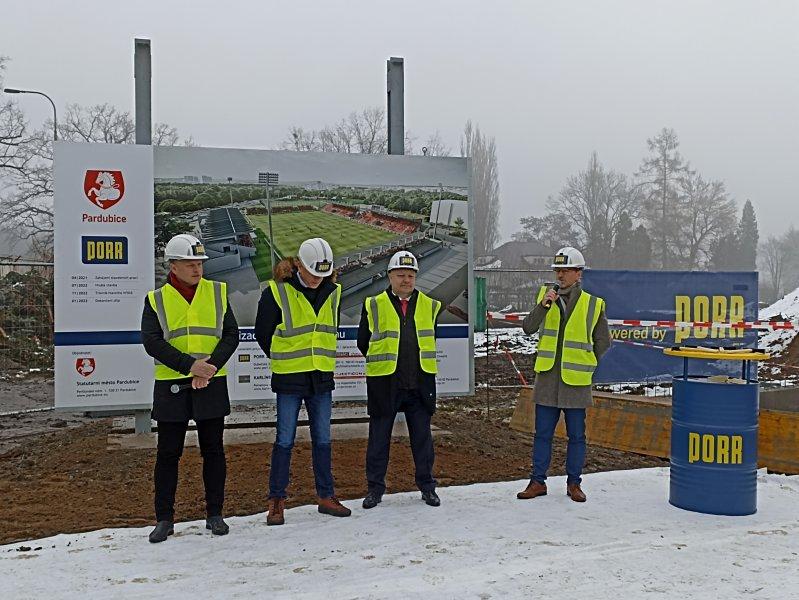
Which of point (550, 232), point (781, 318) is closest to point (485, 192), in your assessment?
point (550, 232)

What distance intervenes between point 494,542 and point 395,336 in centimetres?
180

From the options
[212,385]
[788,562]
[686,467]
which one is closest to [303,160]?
[212,385]

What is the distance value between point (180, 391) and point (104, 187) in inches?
151

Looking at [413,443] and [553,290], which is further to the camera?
[553,290]

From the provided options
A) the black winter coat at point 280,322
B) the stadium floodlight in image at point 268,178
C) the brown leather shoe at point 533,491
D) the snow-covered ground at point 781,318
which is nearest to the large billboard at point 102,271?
the stadium floodlight in image at point 268,178

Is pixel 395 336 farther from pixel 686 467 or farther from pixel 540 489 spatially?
pixel 686 467

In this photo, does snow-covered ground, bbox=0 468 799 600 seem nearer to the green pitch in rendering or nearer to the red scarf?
the red scarf

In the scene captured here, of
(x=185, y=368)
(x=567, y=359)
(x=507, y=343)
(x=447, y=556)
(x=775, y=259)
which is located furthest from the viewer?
(x=775, y=259)

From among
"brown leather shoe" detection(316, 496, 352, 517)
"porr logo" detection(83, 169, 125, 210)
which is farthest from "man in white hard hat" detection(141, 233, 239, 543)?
"porr logo" detection(83, 169, 125, 210)

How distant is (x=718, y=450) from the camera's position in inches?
257

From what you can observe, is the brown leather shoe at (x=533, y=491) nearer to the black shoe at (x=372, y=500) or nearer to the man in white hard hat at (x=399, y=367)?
the man in white hard hat at (x=399, y=367)

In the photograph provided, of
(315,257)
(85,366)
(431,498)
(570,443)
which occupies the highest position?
(315,257)

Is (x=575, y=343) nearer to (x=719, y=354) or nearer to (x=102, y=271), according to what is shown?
(x=719, y=354)

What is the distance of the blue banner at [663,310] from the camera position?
1137 cm
